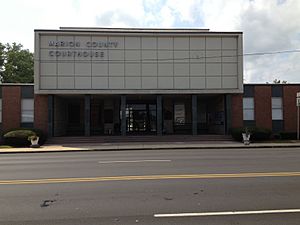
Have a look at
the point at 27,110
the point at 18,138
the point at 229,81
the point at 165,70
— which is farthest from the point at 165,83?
the point at 18,138

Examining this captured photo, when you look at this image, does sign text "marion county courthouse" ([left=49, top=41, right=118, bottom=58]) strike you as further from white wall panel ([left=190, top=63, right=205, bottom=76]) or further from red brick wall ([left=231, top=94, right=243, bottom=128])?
red brick wall ([left=231, top=94, right=243, bottom=128])

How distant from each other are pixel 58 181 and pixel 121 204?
3.41 metres

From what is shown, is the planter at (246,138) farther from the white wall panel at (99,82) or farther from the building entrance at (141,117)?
the building entrance at (141,117)

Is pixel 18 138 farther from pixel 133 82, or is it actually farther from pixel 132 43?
pixel 132 43

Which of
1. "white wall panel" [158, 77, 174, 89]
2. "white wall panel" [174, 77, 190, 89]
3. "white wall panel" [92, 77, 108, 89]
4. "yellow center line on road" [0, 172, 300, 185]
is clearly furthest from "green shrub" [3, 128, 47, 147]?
"yellow center line on road" [0, 172, 300, 185]

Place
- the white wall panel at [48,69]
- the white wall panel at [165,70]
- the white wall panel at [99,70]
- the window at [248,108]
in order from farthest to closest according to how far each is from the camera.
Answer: the window at [248,108]
the white wall panel at [165,70]
the white wall panel at [99,70]
the white wall panel at [48,69]

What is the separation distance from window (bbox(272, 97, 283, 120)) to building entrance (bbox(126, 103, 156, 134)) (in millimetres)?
12507

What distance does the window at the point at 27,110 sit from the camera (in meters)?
31.1

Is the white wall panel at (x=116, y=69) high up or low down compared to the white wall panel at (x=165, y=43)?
down

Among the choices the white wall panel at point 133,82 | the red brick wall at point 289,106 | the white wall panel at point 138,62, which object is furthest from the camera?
the red brick wall at point 289,106

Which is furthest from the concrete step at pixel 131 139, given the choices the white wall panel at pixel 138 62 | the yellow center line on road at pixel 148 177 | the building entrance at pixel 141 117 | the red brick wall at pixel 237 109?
the yellow center line on road at pixel 148 177

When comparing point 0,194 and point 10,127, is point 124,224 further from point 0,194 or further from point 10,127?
point 10,127

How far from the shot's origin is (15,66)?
64375 mm

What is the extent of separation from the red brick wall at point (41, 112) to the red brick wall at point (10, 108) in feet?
4.98
